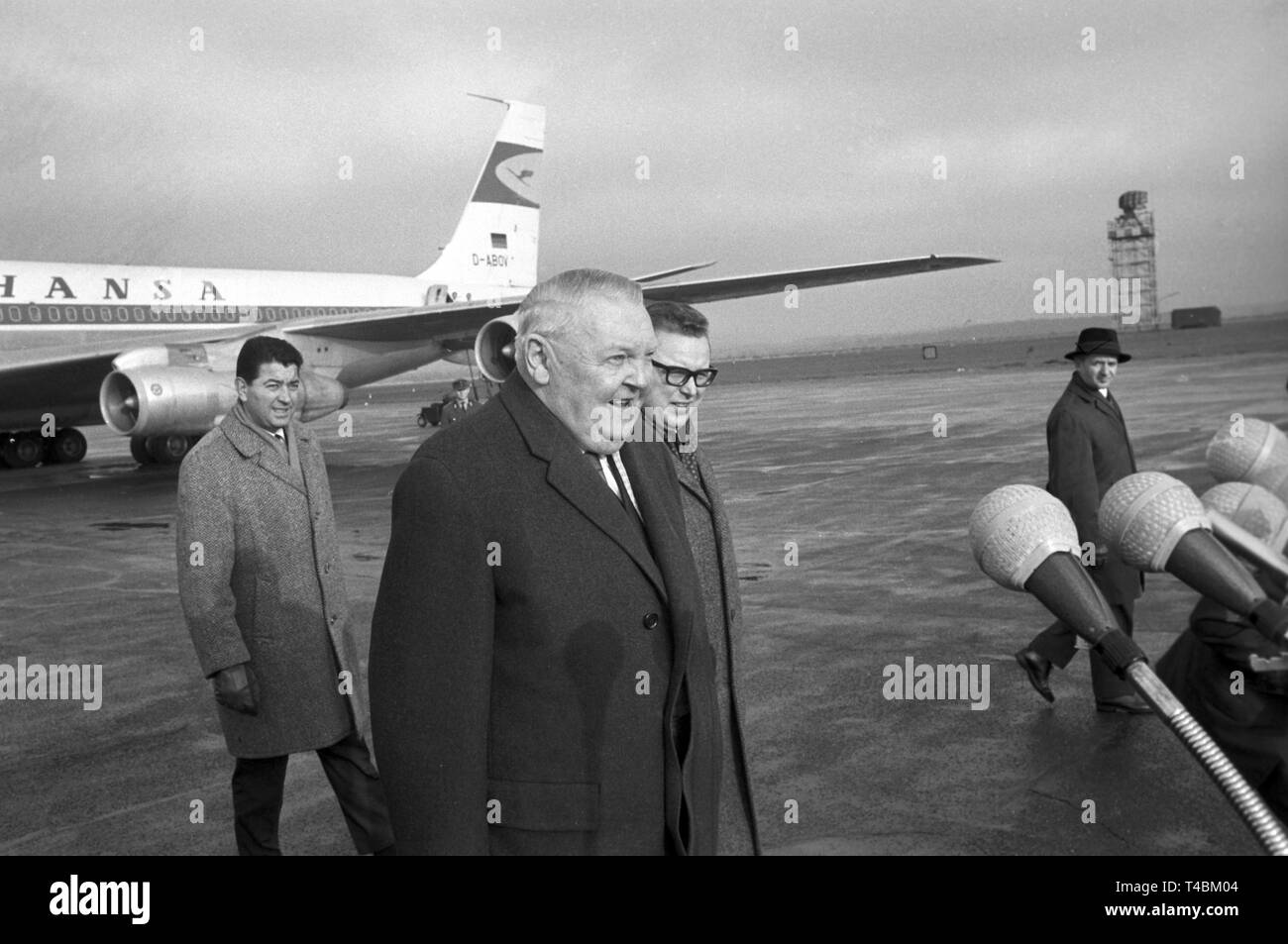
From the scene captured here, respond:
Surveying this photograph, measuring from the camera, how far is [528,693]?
192 cm

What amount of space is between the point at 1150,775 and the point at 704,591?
2.58 metres

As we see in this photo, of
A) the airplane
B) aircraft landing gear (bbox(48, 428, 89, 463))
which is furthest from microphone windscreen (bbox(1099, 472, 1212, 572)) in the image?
aircraft landing gear (bbox(48, 428, 89, 463))

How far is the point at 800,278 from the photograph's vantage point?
16.9m

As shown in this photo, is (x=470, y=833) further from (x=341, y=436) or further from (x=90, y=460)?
(x=341, y=436)

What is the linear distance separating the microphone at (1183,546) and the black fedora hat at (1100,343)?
4.11 metres

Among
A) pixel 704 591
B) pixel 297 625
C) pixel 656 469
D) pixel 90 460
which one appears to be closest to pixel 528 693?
pixel 656 469

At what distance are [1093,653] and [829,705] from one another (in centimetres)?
125

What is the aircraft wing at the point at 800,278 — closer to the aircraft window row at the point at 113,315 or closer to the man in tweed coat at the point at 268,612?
the aircraft window row at the point at 113,315

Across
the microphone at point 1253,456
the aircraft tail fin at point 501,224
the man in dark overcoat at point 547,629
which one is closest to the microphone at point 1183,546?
the microphone at point 1253,456

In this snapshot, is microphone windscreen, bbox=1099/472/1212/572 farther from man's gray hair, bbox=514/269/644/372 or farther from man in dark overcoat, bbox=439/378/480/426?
man in dark overcoat, bbox=439/378/480/426

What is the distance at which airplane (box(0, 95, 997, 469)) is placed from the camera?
14.8 metres

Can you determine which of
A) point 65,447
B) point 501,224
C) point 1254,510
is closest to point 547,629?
point 1254,510

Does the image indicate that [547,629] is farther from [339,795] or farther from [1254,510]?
[339,795]

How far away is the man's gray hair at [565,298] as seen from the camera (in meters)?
1.99
